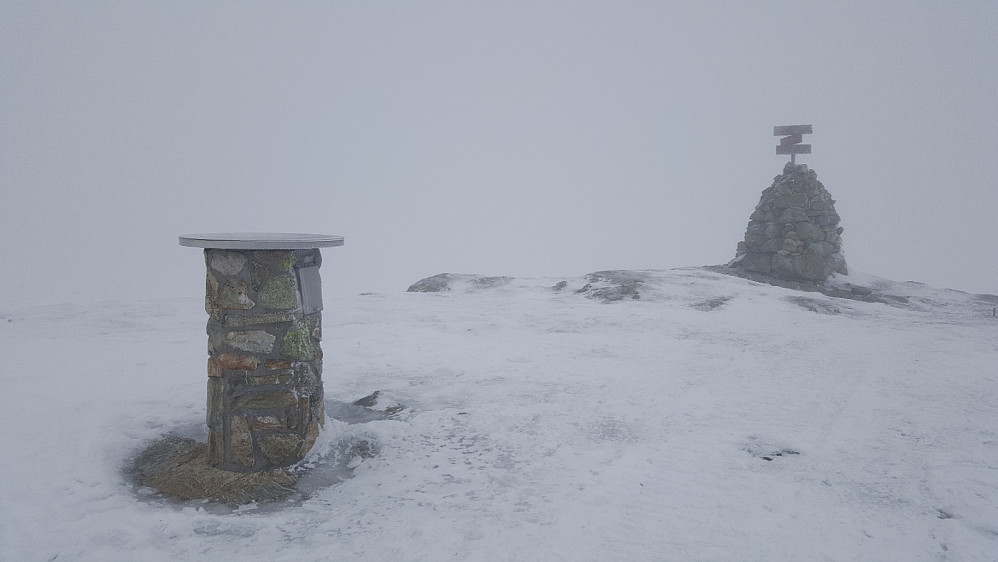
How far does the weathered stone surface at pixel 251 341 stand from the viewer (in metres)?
4.41

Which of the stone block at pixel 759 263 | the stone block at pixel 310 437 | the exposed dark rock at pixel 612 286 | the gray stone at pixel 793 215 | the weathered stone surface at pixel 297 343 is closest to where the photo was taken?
the weathered stone surface at pixel 297 343

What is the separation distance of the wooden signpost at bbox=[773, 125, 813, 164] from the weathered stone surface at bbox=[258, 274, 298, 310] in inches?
755

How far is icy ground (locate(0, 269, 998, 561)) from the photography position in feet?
11.8

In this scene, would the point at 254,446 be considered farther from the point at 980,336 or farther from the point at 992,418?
the point at 980,336

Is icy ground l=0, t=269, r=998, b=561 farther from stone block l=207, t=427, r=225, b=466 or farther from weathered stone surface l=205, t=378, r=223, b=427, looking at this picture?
weathered stone surface l=205, t=378, r=223, b=427

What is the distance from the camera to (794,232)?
18250 mm

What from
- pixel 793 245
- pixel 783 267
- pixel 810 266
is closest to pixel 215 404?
pixel 783 267

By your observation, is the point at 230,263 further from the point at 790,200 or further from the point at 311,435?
the point at 790,200

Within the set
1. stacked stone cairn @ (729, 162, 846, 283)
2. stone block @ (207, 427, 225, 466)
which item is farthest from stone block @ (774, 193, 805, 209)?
stone block @ (207, 427, 225, 466)

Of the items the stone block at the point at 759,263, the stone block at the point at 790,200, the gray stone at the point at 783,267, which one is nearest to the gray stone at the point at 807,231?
the stone block at the point at 790,200

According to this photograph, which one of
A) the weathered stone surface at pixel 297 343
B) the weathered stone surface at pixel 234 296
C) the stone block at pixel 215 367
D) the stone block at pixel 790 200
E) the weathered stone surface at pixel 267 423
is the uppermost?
the stone block at pixel 790 200

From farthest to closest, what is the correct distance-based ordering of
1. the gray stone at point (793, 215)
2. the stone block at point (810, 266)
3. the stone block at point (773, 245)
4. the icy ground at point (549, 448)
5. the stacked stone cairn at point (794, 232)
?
the stone block at point (773, 245), the gray stone at point (793, 215), the stacked stone cairn at point (794, 232), the stone block at point (810, 266), the icy ground at point (549, 448)

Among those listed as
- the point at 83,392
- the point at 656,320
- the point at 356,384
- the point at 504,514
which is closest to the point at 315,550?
the point at 504,514

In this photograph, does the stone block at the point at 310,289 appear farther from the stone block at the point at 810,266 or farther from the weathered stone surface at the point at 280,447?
the stone block at the point at 810,266
